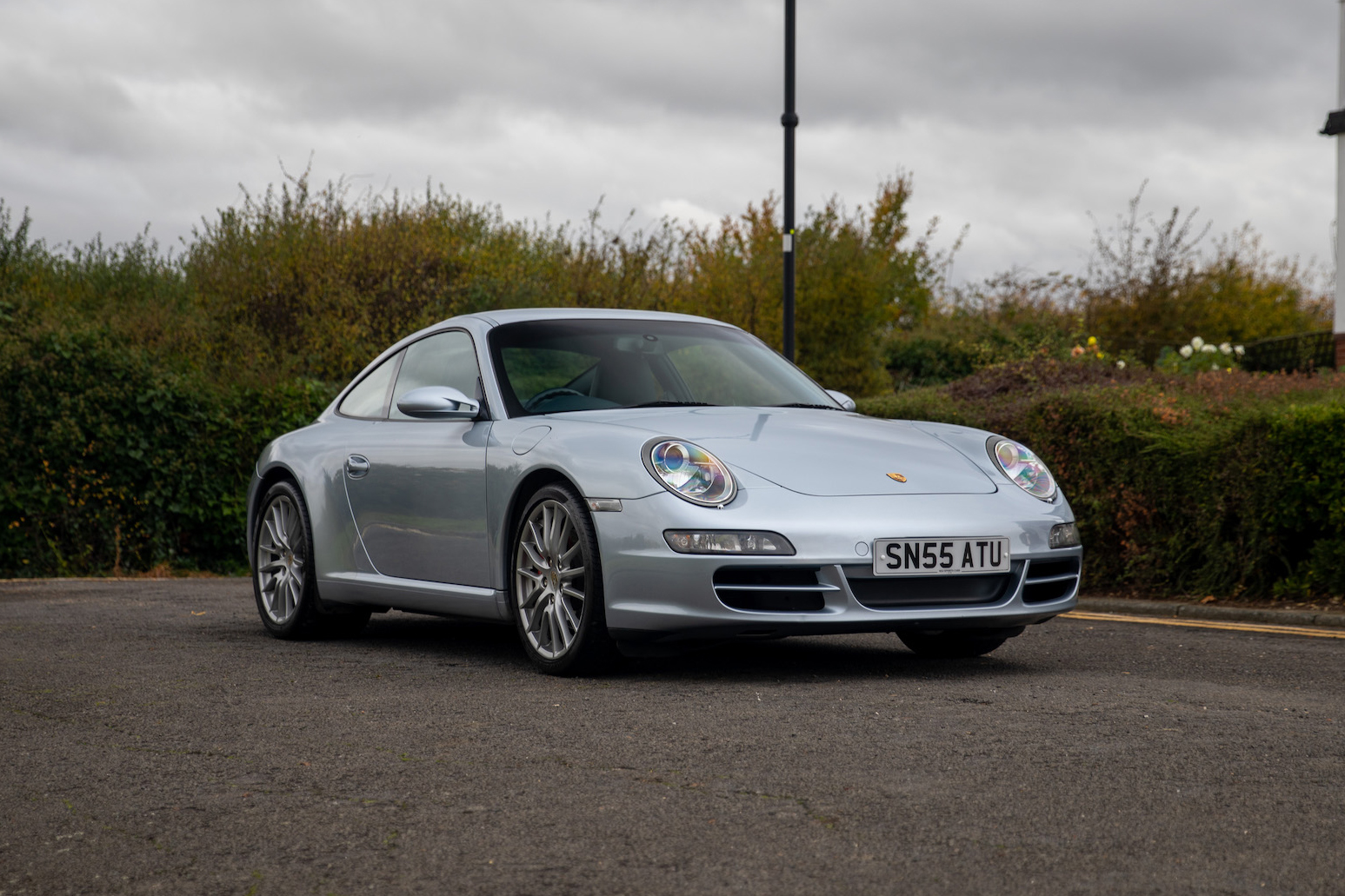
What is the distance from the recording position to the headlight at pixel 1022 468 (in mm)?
6223

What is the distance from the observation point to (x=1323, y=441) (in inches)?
339

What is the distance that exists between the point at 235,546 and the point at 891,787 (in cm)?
1052

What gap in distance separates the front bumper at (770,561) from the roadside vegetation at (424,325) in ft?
12.9

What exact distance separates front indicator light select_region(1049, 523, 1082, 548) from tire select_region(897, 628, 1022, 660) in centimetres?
52

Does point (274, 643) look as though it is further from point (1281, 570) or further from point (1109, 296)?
point (1109, 296)

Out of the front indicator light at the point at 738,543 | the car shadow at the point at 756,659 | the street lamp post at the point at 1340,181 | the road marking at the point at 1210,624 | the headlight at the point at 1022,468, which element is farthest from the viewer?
the street lamp post at the point at 1340,181

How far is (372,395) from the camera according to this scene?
25.3ft

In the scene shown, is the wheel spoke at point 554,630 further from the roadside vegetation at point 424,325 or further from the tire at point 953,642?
the roadside vegetation at point 424,325

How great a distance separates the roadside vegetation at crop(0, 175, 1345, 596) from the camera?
9.35 meters

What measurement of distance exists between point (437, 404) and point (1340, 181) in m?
20.3

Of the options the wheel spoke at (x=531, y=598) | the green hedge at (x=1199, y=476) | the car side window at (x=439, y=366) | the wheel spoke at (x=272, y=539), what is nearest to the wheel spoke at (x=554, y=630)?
the wheel spoke at (x=531, y=598)

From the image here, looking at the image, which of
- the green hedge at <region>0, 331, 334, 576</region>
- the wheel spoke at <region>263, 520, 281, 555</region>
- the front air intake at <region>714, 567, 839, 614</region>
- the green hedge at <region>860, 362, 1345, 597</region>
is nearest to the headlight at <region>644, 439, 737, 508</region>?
the front air intake at <region>714, 567, 839, 614</region>

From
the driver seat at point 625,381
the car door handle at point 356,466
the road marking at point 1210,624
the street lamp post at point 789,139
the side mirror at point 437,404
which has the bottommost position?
the road marking at point 1210,624

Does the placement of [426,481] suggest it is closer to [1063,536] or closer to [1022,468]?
[1022,468]
